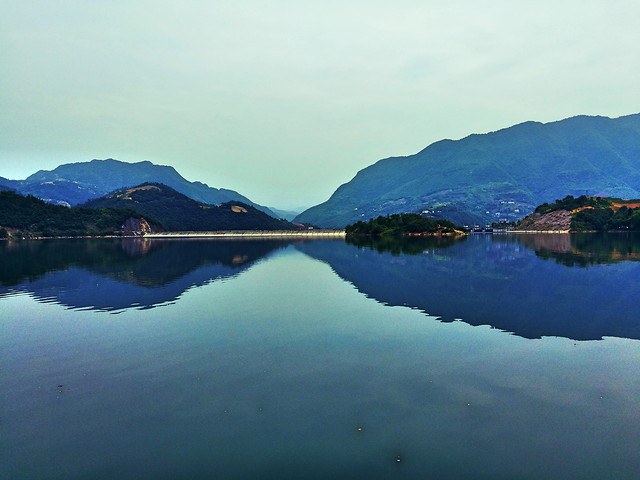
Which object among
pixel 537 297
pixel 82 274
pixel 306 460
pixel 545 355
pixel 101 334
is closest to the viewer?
pixel 306 460

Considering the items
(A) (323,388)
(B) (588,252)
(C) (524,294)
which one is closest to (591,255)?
(B) (588,252)

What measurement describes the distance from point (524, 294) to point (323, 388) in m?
31.7

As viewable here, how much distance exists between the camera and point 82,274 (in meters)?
62.3

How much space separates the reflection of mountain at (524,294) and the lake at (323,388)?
0.36m

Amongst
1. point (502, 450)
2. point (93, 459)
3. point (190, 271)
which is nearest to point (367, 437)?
point (502, 450)

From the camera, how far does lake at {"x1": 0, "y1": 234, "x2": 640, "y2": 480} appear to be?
12.6 meters

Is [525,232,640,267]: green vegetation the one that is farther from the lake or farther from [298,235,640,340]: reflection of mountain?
the lake

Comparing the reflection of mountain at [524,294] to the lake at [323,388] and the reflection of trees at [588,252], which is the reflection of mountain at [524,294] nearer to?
the lake at [323,388]

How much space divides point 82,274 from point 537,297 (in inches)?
2471

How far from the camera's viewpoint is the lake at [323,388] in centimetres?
1264

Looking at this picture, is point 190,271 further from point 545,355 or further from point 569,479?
point 569,479

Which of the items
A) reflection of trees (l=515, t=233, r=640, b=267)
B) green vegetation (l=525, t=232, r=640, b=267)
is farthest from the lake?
reflection of trees (l=515, t=233, r=640, b=267)

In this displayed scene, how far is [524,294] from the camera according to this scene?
41875 millimetres

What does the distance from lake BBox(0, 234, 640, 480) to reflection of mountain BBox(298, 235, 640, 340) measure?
0.36 meters
